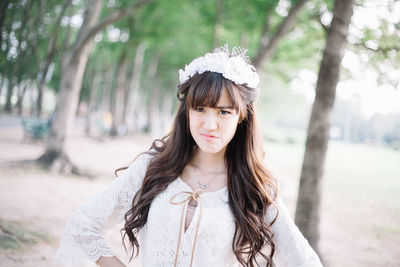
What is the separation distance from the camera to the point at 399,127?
12414 millimetres

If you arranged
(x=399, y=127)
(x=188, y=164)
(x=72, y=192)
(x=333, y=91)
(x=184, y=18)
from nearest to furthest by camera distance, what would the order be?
(x=188, y=164) < (x=333, y=91) < (x=72, y=192) < (x=399, y=127) < (x=184, y=18)

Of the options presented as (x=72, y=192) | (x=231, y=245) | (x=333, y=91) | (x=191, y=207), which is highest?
(x=333, y=91)

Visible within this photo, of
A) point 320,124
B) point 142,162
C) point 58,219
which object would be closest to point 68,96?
point 58,219

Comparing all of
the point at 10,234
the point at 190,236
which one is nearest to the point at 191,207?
the point at 190,236

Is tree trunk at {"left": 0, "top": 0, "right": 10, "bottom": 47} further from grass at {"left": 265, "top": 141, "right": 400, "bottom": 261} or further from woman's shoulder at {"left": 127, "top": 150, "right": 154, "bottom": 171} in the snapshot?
grass at {"left": 265, "top": 141, "right": 400, "bottom": 261}

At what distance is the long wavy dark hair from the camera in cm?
193

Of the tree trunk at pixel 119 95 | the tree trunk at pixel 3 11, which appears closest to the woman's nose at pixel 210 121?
the tree trunk at pixel 3 11

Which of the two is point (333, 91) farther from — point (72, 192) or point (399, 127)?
point (399, 127)

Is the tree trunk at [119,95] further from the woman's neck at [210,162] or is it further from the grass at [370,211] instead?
the woman's neck at [210,162]

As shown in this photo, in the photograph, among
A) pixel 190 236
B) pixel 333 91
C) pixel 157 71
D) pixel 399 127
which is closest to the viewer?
pixel 190 236

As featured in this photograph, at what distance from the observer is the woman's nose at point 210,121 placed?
188 cm

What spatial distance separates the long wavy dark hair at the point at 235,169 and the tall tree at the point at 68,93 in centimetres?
670

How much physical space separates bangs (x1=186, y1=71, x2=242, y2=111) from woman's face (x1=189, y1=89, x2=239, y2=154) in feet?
0.09

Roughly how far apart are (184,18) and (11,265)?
13884mm
